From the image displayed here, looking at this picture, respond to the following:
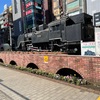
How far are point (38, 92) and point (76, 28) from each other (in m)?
7.68

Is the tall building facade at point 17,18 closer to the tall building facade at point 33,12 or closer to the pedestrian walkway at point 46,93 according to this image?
the tall building facade at point 33,12

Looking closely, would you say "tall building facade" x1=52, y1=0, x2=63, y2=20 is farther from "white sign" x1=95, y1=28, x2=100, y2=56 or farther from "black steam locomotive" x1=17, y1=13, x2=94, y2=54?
"white sign" x1=95, y1=28, x2=100, y2=56

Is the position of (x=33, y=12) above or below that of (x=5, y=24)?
above

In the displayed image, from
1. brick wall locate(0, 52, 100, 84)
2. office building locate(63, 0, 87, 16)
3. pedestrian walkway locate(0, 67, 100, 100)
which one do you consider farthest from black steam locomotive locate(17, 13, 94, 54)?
office building locate(63, 0, 87, 16)

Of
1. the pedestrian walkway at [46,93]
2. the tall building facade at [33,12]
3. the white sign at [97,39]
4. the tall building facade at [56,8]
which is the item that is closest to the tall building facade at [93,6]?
the tall building facade at [56,8]

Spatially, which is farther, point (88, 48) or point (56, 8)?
point (56, 8)

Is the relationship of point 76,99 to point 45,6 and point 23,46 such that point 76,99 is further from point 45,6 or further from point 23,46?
point 45,6

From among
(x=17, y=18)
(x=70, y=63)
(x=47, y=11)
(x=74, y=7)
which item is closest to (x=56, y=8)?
(x=47, y=11)

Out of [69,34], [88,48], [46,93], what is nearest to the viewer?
[46,93]

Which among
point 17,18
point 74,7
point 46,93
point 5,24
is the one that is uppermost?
point 17,18

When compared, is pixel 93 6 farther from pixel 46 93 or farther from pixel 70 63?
pixel 46 93

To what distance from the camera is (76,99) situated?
6.49m

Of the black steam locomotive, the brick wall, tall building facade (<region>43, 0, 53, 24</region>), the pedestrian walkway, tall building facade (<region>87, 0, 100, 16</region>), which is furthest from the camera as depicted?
tall building facade (<region>43, 0, 53, 24</region>)

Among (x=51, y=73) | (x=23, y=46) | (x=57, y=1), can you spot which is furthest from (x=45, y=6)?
(x=51, y=73)
